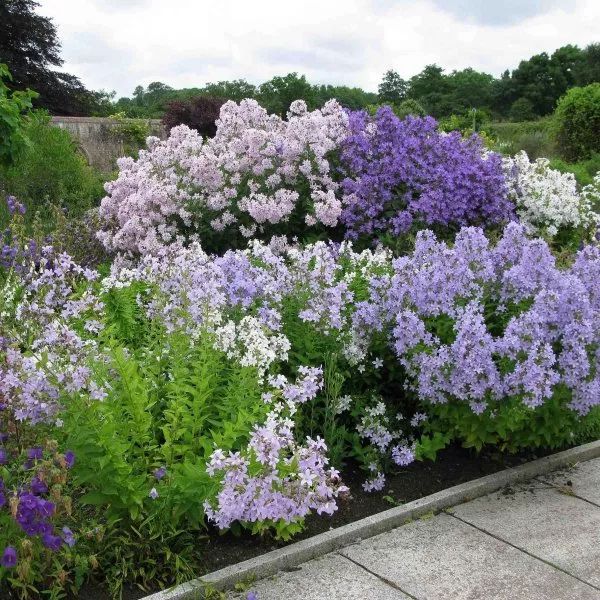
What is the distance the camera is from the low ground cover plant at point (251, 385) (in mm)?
3324

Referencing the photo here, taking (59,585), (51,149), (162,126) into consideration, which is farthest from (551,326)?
(162,126)

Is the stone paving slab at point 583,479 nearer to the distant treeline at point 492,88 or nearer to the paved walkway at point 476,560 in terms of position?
the paved walkway at point 476,560

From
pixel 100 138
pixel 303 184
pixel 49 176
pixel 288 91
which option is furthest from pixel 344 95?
pixel 303 184

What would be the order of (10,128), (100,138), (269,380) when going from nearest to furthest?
(269,380)
(10,128)
(100,138)

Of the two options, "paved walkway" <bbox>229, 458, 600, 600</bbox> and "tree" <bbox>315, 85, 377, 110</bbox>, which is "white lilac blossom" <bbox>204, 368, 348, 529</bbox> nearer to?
"paved walkway" <bbox>229, 458, 600, 600</bbox>

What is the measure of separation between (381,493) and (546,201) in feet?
19.1

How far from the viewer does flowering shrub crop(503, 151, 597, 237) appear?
30.0 feet

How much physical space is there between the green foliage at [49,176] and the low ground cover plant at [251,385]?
4644 mm

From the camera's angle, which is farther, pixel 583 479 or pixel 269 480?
pixel 583 479

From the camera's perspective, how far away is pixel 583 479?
15.2 ft

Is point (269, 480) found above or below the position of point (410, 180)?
below

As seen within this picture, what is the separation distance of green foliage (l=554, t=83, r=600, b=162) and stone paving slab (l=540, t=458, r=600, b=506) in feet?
53.5

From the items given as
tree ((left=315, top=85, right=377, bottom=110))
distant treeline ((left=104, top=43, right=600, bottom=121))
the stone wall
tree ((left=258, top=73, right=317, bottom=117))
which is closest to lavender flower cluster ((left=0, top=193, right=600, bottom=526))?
the stone wall

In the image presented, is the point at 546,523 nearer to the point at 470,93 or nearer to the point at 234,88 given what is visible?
the point at 234,88
